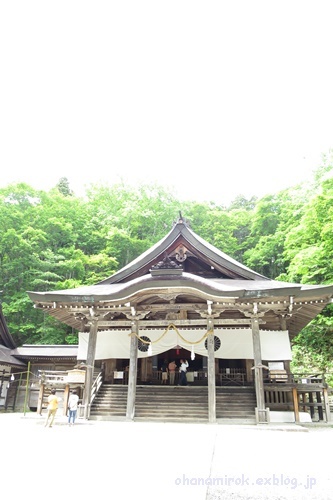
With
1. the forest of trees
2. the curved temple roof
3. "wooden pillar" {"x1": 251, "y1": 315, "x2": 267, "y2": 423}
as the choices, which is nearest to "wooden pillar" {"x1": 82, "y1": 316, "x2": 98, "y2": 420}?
the curved temple roof

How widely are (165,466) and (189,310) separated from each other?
8142 millimetres

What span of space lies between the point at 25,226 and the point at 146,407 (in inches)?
738

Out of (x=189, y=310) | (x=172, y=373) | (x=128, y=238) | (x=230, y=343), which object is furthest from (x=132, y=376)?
(x=128, y=238)

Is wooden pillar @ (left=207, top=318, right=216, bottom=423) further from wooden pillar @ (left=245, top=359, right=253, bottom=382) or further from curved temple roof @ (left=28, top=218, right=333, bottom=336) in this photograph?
wooden pillar @ (left=245, top=359, right=253, bottom=382)

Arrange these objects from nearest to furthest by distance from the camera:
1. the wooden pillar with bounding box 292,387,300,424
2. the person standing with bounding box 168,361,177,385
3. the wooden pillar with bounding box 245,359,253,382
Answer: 1. the wooden pillar with bounding box 292,387,300,424
2. the wooden pillar with bounding box 245,359,253,382
3. the person standing with bounding box 168,361,177,385

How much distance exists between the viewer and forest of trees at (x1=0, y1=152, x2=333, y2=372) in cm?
1927

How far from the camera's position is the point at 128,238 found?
28.8m

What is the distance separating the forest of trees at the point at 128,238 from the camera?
19266mm

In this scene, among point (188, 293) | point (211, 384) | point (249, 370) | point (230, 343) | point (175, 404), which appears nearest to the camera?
point (211, 384)

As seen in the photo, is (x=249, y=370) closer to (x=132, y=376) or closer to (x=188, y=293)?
(x=188, y=293)

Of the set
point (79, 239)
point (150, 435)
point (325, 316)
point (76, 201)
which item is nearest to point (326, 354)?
point (325, 316)

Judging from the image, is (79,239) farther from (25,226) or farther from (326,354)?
(326,354)

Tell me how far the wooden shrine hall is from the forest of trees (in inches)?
224

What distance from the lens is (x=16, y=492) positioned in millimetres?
3545
